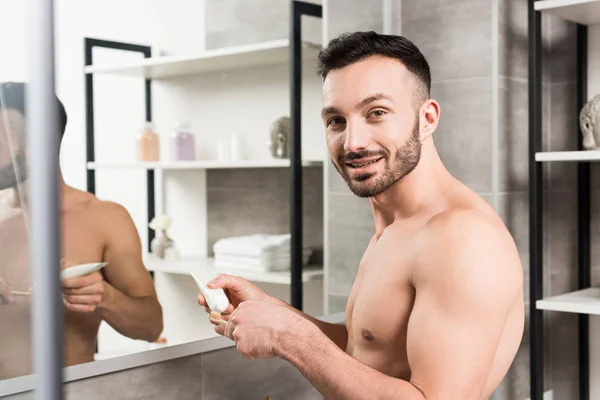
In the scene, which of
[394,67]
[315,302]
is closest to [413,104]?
[394,67]

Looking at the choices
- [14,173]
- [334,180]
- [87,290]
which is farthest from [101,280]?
[334,180]

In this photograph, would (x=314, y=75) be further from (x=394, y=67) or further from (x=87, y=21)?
(x=87, y=21)

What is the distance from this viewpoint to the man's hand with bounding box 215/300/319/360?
132 cm

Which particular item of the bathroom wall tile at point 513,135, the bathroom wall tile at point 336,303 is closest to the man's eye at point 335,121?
the bathroom wall tile at point 336,303

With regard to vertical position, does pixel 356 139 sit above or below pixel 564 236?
above

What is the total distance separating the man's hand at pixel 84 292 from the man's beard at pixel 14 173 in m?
0.55

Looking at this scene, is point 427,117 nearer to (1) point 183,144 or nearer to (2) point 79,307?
(1) point 183,144

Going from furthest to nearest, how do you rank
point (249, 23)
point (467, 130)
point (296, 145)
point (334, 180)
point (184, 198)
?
point (467, 130) < point (334, 180) < point (296, 145) < point (249, 23) < point (184, 198)

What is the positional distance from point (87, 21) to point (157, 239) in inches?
18.7

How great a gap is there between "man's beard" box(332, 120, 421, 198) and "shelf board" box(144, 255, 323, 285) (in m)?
0.44

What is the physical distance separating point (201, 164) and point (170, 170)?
106 millimetres

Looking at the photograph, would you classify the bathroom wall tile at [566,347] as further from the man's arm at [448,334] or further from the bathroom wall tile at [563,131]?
the man's arm at [448,334]

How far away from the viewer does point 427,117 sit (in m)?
1.48

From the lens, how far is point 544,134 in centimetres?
233
